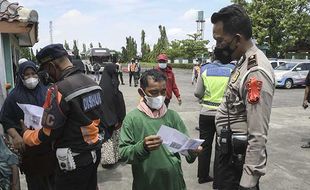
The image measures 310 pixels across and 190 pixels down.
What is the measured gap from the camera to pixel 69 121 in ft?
9.22

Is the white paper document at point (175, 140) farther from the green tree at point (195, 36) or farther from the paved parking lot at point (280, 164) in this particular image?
the green tree at point (195, 36)

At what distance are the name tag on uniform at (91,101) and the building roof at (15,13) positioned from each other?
4.04 m

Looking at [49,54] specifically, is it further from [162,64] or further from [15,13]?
[162,64]

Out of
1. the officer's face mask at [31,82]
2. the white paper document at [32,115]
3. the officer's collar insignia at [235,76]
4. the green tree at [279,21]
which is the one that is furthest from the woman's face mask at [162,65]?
the green tree at [279,21]

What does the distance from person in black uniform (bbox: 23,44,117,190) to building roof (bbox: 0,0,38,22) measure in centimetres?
383

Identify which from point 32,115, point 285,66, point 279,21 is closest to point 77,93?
point 32,115

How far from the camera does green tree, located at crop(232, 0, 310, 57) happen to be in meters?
30.8

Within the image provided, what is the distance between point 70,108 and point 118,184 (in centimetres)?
279

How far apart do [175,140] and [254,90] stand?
637 millimetres

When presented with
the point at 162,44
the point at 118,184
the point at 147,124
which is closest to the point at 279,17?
the point at 162,44

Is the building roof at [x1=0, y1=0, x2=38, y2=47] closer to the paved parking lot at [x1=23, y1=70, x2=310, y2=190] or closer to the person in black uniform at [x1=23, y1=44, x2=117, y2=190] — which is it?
the paved parking lot at [x1=23, y1=70, x2=310, y2=190]

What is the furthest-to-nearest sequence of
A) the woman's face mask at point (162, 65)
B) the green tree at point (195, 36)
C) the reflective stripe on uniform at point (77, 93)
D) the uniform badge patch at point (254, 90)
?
the green tree at point (195, 36) < the woman's face mask at point (162, 65) < the reflective stripe on uniform at point (77, 93) < the uniform badge patch at point (254, 90)

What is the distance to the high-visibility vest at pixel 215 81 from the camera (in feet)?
16.6

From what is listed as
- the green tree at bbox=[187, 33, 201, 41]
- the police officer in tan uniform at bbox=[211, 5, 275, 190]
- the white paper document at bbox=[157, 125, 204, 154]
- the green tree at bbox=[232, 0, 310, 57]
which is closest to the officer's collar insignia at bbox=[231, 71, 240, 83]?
the police officer in tan uniform at bbox=[211, 5, 275, 190]
